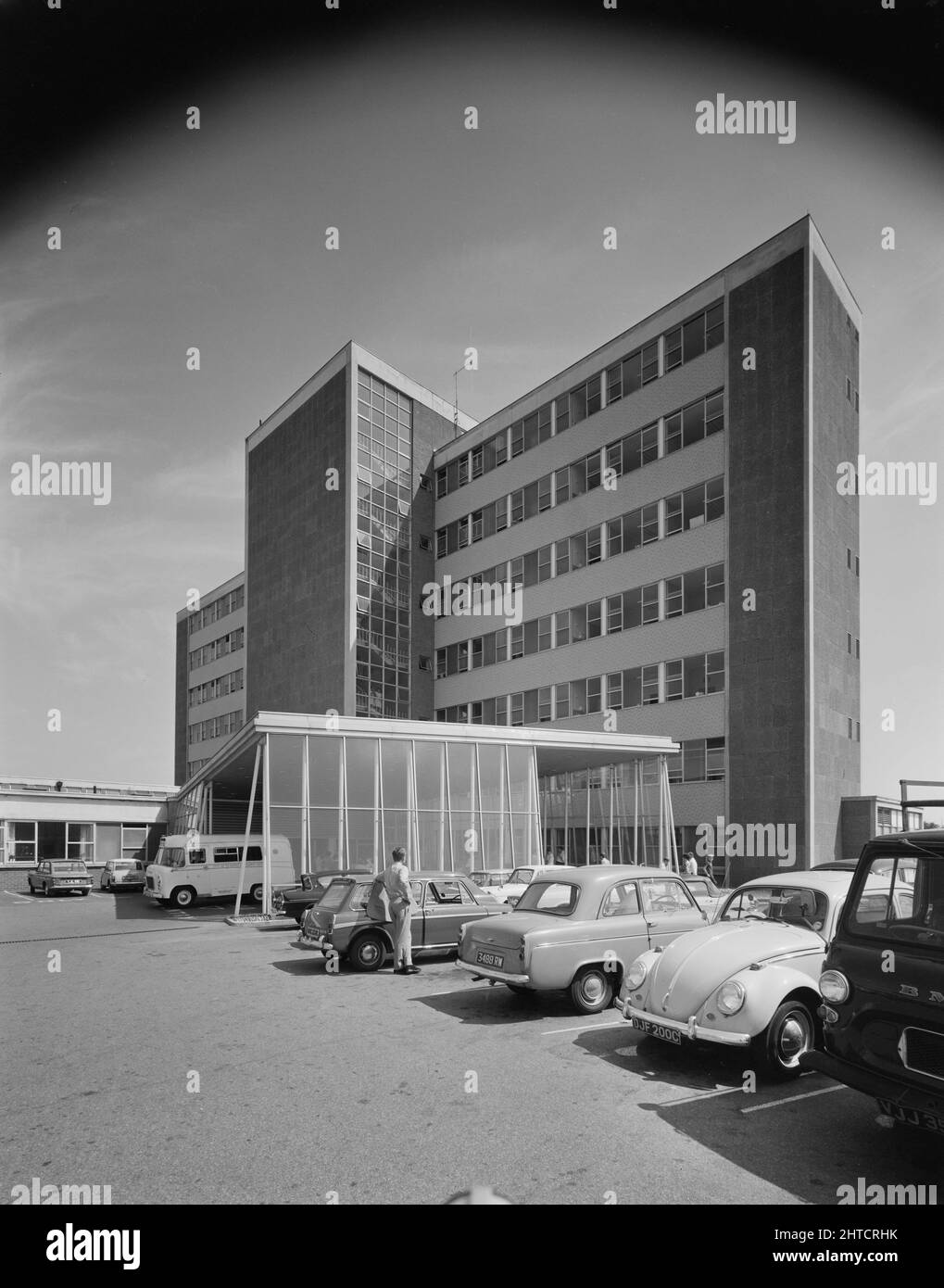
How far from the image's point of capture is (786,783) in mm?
31578

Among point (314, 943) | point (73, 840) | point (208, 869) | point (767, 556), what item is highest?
point (767, 556)

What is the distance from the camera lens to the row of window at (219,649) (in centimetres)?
6644

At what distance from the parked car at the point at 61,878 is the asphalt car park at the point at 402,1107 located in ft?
77.8

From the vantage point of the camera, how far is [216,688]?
69438 mm

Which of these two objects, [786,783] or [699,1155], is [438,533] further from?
[699,1155]

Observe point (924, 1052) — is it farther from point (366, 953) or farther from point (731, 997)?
point (366, 953)

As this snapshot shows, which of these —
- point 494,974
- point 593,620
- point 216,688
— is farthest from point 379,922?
point 216,688

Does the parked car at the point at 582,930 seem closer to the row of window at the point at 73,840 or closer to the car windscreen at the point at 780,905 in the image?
the car windscreen at the point at 780,905

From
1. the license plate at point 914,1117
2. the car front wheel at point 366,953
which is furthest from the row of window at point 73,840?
the license plate at point 914,1117

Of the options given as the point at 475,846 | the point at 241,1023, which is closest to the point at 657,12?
the point at 241,1023

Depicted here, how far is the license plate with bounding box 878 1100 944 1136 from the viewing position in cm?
503

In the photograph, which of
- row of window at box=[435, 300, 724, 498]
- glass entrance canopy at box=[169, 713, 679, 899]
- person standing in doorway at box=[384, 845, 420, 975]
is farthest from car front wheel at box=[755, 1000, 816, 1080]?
row of window at box=[435, 300, 724, 498]

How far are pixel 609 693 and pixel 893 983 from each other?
111 feet

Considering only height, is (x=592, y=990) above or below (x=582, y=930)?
below
